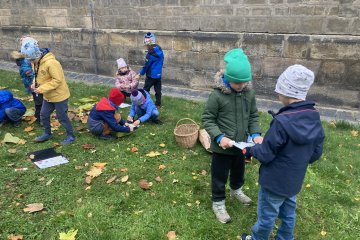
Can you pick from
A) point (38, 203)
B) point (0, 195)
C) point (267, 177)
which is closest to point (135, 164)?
point (38, 203)

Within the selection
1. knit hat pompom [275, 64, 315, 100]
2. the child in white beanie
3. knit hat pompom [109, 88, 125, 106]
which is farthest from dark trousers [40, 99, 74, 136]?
knit hat pompom [275, 64, 315, 100]

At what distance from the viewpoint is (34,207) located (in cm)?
375

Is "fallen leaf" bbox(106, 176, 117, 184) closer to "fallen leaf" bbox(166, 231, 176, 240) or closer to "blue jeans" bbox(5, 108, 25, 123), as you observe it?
"fallen leaf" bbox(166, 231, 176, 240)

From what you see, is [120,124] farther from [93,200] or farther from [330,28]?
[330,28]

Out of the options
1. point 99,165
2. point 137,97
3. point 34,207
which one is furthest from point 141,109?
point 34,207

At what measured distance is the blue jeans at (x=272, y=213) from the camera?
9.19 feet

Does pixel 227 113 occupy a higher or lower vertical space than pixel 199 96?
higher

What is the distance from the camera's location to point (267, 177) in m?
2.74

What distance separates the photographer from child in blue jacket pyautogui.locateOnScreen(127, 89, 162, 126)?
5805mm

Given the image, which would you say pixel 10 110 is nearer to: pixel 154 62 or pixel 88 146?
pixel 88 146

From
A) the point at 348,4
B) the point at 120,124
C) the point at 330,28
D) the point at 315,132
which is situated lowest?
the point at 120,124

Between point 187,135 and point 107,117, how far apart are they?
131cm

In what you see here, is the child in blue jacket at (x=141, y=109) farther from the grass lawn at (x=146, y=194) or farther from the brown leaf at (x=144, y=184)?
the brown leaf at (x=144, y=184)

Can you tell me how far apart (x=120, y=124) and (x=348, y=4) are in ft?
16.1
